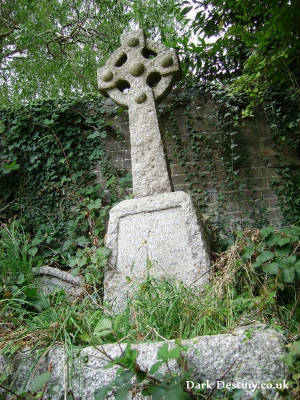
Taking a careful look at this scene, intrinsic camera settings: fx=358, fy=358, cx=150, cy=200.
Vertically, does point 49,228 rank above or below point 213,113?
below

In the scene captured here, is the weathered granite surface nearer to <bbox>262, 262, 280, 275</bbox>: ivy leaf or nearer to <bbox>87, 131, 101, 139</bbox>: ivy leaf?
<bbox>262, 262, 280, 275</bbox>: ivy leaf

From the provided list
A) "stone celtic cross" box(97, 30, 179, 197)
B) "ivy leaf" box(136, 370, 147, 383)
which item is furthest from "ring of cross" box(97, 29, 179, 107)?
"ivy leaf" box(136, 370, 147, 383)

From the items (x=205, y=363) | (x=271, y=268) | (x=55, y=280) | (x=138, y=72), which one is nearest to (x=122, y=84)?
(x=138, y=72)

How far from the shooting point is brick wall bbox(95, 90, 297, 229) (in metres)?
4.36

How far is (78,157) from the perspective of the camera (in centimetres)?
472

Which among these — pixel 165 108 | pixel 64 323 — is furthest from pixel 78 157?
pixel 64 323

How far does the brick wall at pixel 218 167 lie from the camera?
436cm

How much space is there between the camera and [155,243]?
2.63 meters

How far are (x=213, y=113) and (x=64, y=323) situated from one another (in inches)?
145

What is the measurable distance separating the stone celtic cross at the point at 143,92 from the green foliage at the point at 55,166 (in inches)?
49.1

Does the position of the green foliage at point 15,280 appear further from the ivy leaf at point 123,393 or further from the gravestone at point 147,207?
the ivy leaf at point 123,393

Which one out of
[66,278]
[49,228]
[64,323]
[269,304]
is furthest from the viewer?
[49,228]

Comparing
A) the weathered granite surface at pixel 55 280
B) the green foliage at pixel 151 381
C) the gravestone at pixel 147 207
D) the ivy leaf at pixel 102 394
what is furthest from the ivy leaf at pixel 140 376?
the weathered granite surface at pixel 55 280

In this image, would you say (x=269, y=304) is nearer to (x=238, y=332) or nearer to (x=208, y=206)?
(x=238, y=332)
